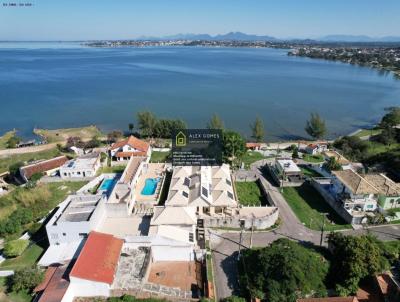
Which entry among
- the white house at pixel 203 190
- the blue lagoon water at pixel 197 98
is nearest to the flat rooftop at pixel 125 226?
the white house at pixel 203 190

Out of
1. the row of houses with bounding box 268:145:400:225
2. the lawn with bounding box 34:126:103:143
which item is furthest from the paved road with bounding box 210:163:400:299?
the lawn with bounding box 34:126:103:143

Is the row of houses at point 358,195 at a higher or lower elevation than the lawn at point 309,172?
higher

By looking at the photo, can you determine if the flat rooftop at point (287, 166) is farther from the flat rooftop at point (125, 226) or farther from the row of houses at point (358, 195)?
the flat rooftop at point (125, 226)

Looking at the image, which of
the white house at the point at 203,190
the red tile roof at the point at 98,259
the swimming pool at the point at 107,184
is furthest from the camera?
the swimming pool at the point at 107,184

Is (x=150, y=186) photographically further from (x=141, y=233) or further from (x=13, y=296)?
(x=13, y=296)

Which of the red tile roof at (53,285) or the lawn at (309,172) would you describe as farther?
the lawn at (309,172)

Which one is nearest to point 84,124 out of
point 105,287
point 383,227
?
point 105,287

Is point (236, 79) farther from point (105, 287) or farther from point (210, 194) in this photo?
point (105, 287)
